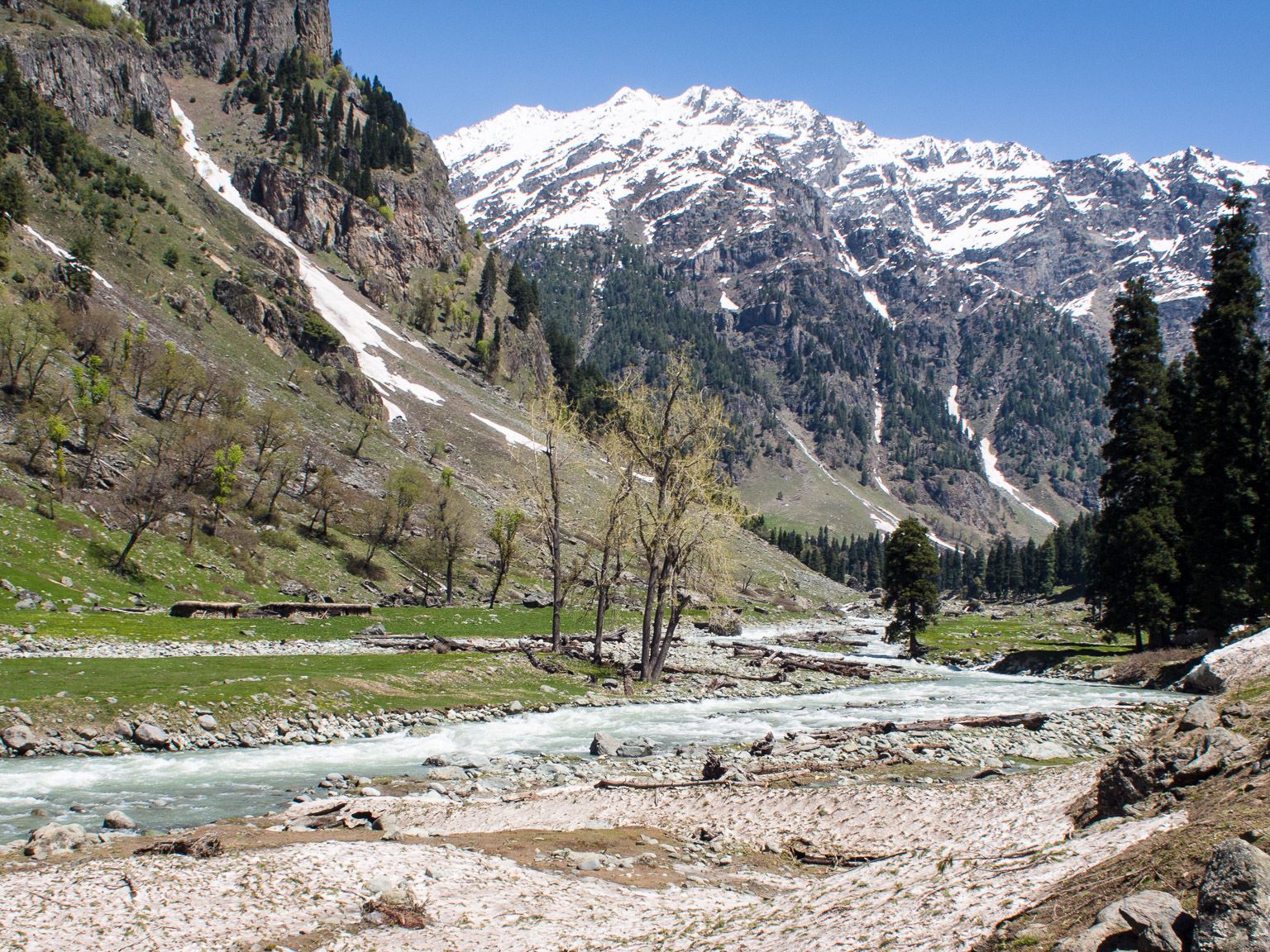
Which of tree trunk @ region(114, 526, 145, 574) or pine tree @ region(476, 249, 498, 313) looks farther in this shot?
pine tree @ region(476, 249, 498, 313)

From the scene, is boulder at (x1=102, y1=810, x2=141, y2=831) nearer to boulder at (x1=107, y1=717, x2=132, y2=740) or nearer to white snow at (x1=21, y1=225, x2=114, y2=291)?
boulder at (x1=107, y1=717, x2=132, y2=740)

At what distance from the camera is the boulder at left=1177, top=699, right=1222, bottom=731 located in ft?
39.7

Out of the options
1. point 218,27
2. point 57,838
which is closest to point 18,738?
point 57,838

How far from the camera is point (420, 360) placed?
136 m

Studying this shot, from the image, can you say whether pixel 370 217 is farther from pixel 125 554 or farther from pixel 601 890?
pixel 601 890

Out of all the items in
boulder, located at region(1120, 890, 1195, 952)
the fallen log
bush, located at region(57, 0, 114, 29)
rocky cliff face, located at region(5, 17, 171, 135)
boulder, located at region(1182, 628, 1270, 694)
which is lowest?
the fallen log

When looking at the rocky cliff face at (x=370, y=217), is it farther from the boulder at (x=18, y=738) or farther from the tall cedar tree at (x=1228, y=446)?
the boulder at (x=18, y=738)

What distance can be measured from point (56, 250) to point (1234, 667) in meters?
105

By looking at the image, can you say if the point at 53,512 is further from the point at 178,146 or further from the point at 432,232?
the point at 432,232

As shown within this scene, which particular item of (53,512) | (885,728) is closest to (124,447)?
(53,512)

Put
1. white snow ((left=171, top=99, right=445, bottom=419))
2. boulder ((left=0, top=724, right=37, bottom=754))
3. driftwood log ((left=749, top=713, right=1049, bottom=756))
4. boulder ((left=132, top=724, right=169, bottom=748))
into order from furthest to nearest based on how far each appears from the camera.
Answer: white snow ((left=171, top=99, right=445, bottom=419)) → driftwood log ((left=749, top=713, right=1049, bottom=756)) → boulder ((left=132, top=724, right=169, bottom=748)) → boulder ((left=0, top=724, right=37, bottom=754))

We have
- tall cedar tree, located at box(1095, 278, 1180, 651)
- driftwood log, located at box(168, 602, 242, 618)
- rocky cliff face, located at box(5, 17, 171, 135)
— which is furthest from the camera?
rocky cliff face, located at box(5, 17, 171, 135)

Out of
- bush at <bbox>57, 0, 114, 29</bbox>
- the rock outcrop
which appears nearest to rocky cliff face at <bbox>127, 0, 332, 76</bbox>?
bush at <bbox>57, 0, 114, 29</bbox>

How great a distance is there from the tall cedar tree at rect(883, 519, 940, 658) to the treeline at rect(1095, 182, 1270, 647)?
12863 millimetres
